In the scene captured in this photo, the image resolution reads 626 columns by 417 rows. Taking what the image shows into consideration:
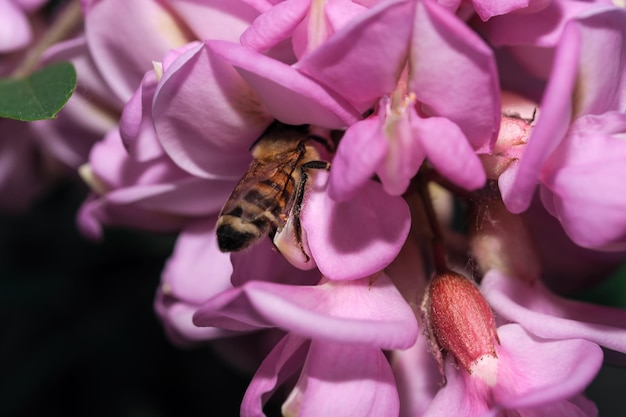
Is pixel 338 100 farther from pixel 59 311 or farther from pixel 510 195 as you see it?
pixel 59 311

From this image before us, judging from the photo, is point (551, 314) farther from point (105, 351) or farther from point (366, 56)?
point (105, 351)

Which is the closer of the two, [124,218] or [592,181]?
[592,181]

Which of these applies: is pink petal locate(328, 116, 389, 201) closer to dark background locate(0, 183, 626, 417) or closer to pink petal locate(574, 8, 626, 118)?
pink petal locate(574, 8, 626, 118)

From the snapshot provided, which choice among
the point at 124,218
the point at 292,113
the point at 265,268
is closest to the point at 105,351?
the point at 124,218

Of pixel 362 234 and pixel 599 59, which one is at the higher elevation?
pixel 599 59

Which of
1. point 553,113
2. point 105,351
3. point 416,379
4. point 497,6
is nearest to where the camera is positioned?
point 553,113

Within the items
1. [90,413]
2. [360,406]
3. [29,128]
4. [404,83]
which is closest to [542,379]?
[360,406]
